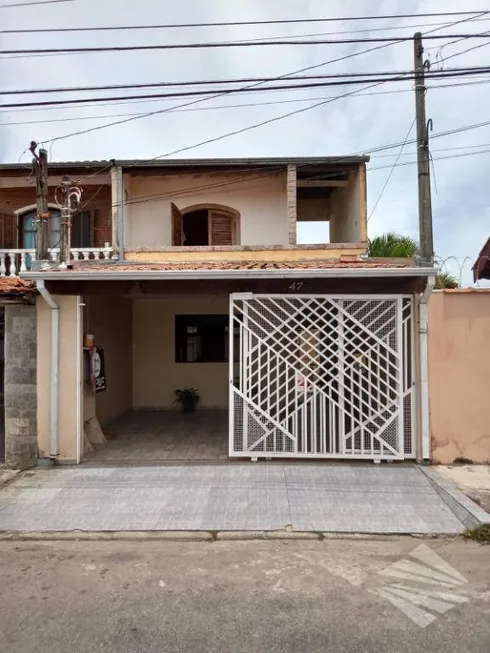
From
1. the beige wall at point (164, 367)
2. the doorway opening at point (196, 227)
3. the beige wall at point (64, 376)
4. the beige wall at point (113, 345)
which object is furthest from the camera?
the doorway opening at point (196, 227)

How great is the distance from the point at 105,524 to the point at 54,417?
2.42 m

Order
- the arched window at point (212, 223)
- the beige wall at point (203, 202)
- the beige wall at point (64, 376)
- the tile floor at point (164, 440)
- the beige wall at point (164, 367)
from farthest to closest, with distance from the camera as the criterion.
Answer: the beige wall at point (164, 367) < the arched window at point (212, 223) < the beige wall at point (203, 202) < the tile floor at point (164, 440) < the beige wall at point (64, 376)

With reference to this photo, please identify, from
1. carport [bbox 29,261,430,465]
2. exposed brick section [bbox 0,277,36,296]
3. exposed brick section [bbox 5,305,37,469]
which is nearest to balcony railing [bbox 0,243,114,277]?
exposed brick section [bbox 0,277,36,296]

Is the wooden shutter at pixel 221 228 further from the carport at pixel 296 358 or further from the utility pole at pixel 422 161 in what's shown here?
the carport at pixel 296 358

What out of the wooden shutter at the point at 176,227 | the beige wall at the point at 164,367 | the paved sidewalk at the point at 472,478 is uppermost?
the wooden shutter at the point at 176,227

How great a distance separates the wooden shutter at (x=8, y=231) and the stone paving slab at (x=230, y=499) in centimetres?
762

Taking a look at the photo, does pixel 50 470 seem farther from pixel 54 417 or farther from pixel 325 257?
pixel 325 257

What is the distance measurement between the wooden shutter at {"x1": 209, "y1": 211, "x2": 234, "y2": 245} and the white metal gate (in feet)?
17.6

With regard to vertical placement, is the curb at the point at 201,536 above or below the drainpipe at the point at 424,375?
below

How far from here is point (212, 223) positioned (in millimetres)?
12289

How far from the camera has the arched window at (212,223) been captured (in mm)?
12156

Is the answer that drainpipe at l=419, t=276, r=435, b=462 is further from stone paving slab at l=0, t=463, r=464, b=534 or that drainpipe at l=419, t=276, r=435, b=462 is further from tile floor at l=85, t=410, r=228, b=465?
tile floor at l=85, t=410, r=228, b=465

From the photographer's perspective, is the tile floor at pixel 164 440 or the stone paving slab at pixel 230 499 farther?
the tile floor at pixel 164 440

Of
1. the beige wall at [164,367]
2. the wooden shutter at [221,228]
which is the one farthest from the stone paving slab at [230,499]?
the wooden shutter at [221,228]
